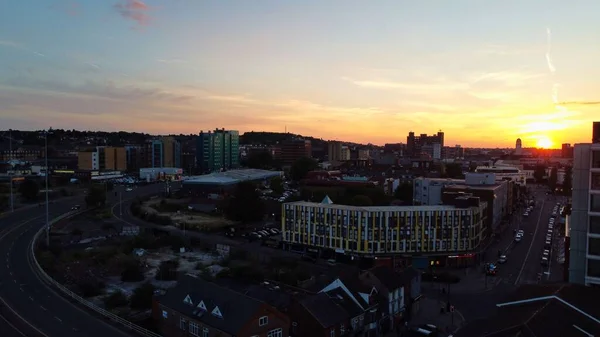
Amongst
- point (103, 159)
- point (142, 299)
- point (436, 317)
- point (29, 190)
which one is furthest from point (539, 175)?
point (142, 299)

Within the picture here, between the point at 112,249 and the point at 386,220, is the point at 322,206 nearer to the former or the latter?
the point at 386,220

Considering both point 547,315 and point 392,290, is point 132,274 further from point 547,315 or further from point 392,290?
point 547,315

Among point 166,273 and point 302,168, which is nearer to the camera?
point 166,273

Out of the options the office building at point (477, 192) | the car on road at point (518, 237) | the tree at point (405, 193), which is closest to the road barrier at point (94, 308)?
the office building at point (477, 192)

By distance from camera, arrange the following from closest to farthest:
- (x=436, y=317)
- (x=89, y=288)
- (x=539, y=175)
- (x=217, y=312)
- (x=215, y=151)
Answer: (x=217, y=312)
(x=436, y=317)
(x=89, y=288)
(x=539, y=175)
(x=215, y=151)

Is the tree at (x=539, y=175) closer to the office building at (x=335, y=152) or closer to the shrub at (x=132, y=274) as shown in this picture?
the office building at (x=335, y=152)
